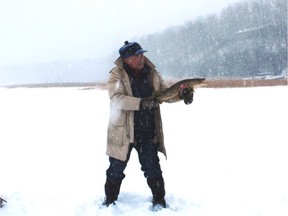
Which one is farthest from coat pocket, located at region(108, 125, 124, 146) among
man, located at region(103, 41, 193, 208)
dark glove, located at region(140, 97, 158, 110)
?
dark glove, located at region(140, 97, 158, 110)

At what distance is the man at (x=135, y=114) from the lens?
15.2ft

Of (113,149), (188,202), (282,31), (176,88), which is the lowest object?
(188,202)

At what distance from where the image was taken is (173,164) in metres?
7.40

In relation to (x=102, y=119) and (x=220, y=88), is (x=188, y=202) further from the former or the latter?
(x=220, y=88)

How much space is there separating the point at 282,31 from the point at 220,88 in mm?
76835

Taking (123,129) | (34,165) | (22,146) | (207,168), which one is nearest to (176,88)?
(123,129)

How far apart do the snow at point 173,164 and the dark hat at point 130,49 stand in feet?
6.41

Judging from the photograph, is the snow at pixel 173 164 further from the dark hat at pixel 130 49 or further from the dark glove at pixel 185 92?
the dark hat at pixel 130 49

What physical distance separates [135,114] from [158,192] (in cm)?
104

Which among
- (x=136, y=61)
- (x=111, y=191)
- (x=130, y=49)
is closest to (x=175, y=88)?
(x=136, y=61)

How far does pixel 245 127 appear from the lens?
1084 centimetres

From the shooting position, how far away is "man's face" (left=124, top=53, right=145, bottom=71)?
4629mm

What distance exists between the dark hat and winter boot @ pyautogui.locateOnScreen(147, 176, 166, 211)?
5.22ft

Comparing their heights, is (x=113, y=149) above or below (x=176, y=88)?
below
